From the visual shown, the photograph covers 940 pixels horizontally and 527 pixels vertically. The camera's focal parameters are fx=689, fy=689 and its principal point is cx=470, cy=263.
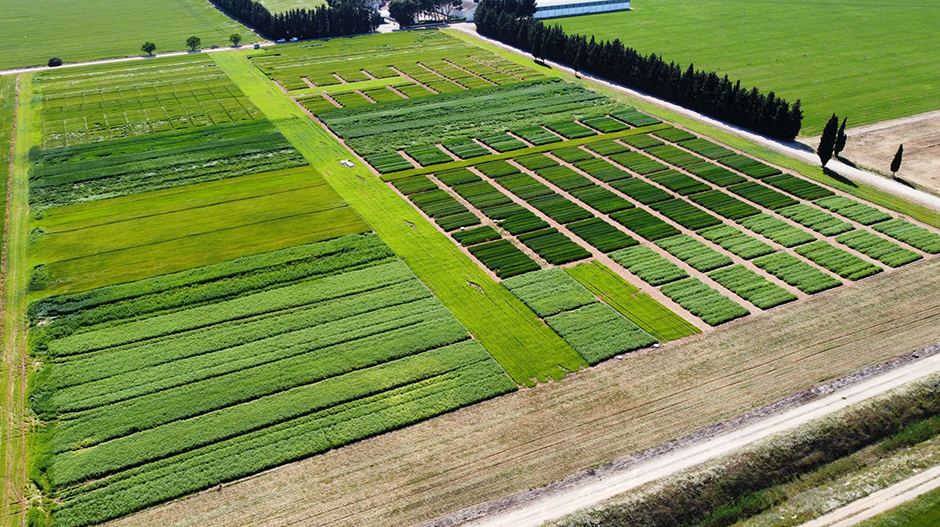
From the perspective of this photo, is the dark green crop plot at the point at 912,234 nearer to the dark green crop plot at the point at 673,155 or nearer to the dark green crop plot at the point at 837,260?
the dark green crop plot at the point at 837,260

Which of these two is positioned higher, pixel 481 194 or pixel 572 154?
pixel 572 154

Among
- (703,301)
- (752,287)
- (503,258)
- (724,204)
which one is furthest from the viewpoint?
(724,204)

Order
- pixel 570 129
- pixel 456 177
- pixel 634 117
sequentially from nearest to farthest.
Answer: pixel 456 177
pixel 570 129
pixel 634 117

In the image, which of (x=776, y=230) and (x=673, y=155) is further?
(x=673, y=155)

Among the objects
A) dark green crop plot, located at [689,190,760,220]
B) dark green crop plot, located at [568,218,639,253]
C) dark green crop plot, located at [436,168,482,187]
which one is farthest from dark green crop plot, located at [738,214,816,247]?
dark green crop plot, located at [436,168,482,187]

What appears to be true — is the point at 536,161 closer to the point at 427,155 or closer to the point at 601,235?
the point at 427,155

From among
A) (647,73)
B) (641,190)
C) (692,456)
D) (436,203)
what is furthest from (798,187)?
(692,456)

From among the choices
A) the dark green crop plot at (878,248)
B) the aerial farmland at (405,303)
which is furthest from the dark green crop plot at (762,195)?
the dark green crop plot at (878,248)
